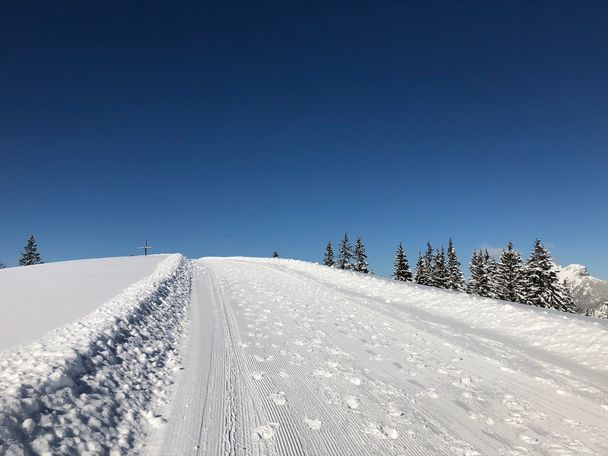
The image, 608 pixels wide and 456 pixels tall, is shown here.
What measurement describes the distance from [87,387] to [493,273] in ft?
176

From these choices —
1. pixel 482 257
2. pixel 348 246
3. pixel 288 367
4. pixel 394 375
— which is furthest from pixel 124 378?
pixel 348 246

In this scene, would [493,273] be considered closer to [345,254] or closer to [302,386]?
[345,254]

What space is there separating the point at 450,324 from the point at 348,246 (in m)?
52.5

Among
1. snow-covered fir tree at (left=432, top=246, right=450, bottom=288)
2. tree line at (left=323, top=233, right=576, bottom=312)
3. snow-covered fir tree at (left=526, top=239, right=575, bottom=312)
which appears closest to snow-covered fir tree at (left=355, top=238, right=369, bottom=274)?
tree line at (left=323, top=233, right=576, bottom=312)

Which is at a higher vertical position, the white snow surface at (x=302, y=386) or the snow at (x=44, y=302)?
the snow at (x=44, y=302)

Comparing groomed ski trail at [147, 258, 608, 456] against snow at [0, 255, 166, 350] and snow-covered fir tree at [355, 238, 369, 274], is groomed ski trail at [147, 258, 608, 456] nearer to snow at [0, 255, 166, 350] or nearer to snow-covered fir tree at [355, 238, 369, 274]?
snow at [0, 255, 166, 350]

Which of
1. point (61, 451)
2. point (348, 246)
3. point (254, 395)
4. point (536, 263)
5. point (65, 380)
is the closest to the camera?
point (61, 451)

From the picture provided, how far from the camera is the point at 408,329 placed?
30.5 ft

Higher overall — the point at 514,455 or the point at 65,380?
the point at 65,380

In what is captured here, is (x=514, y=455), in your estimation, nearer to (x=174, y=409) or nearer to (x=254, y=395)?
(x=254, y=395)

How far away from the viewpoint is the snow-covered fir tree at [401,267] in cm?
5116

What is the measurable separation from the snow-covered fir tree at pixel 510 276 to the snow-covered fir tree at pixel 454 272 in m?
6.16

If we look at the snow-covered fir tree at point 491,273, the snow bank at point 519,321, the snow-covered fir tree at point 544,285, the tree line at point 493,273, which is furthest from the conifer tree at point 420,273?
the snow bank at point 519,321

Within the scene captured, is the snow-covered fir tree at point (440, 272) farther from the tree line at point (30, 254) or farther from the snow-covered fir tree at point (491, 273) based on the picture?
the tree line at point (30, 254)
